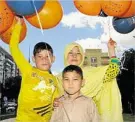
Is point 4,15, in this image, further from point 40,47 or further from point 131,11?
point 131,11

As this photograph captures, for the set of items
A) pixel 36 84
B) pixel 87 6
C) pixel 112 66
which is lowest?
pixel 36 84

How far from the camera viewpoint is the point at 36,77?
2.35 m

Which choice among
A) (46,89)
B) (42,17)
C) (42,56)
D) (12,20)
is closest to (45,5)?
(42,17)

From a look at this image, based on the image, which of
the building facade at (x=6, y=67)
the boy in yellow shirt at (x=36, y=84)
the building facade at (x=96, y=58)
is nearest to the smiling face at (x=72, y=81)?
the boy in yellow shirt at (x=36, y=84)

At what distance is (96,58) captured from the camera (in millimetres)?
2760

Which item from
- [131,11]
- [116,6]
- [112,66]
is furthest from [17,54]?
[131,11]

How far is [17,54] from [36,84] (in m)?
0.22

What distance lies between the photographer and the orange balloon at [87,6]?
103 inches

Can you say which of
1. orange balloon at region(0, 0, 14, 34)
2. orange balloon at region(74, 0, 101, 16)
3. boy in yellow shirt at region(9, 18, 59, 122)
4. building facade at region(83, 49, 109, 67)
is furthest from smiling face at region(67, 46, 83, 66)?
orange balloon at region(0, 0, 14, 34)

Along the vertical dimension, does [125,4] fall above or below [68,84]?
above

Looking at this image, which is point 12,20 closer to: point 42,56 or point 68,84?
point 42,56

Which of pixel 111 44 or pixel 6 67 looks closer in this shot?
pixel 111 44

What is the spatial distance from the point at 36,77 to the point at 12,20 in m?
0.49

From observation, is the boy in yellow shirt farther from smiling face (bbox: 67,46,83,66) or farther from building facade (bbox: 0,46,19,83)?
building facade (bbox: 0,46,19,83)
